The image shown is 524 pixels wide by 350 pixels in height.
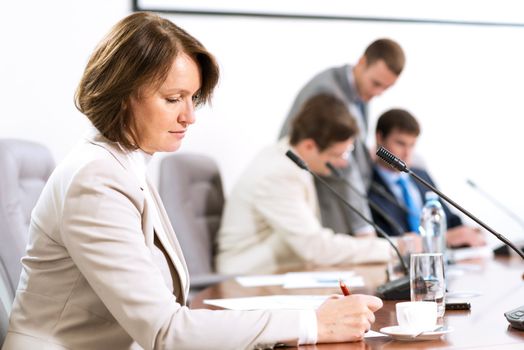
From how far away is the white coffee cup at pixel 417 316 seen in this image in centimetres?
130

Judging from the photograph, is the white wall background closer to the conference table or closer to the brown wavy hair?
the conference table

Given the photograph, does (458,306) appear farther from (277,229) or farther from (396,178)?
(396,178)

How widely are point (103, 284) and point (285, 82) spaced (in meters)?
2.43

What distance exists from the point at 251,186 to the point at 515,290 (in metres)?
1.30

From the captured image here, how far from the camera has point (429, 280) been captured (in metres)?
1.48

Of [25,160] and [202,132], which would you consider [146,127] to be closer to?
[25,160]

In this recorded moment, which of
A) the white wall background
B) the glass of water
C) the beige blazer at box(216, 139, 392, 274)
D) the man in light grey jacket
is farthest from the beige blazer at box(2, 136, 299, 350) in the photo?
the man in light grey jacket

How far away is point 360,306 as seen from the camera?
1321 millimetres

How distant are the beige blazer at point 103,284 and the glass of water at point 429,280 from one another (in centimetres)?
31

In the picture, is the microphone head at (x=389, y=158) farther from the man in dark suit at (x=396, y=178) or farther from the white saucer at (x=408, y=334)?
the man in dark suit at (x=396, y=178)

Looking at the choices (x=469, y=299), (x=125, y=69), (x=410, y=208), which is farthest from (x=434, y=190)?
(x=410, y=208)

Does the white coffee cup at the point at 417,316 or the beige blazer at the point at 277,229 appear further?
the beige blazer at the point at 277,229

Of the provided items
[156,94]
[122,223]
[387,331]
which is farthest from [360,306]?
[156,94]

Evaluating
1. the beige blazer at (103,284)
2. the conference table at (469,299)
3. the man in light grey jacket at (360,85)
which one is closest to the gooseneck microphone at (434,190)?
the conference table at (469,299)
